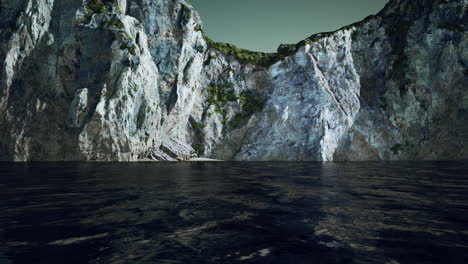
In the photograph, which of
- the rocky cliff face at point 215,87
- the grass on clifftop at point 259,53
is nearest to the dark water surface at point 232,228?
the rocky cliff face at point 215,87

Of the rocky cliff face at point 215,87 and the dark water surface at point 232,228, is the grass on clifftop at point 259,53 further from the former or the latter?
the dark water surface at point 232,228

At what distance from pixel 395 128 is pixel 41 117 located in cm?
7174

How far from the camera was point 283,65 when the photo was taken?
248ft

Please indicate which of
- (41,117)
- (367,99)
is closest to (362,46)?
(367,99)

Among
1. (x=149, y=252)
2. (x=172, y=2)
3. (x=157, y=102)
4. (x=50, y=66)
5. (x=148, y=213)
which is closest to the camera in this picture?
(x=149, y=252)

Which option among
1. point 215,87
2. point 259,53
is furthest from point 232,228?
point 259,53

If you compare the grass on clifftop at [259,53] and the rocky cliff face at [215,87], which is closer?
the rocky cliff face at [215,87]

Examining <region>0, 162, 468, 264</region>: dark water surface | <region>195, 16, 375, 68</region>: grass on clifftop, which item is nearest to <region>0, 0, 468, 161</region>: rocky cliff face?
<region>195, 16, 375, 68</region>: grass on clifftop

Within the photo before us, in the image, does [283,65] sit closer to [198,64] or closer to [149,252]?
[198,64]

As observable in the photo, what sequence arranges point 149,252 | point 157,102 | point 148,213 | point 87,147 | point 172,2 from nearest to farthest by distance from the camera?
point 149,252, point 148,213, point 87,147, point 157,102, point 172,2

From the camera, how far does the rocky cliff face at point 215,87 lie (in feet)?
170

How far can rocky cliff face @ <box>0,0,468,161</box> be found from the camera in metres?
51.7

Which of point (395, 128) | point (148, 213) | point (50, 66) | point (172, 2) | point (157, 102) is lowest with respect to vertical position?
point (148, 213)

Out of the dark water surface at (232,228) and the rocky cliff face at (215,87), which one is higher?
the rocky cliff face at (215,87)
